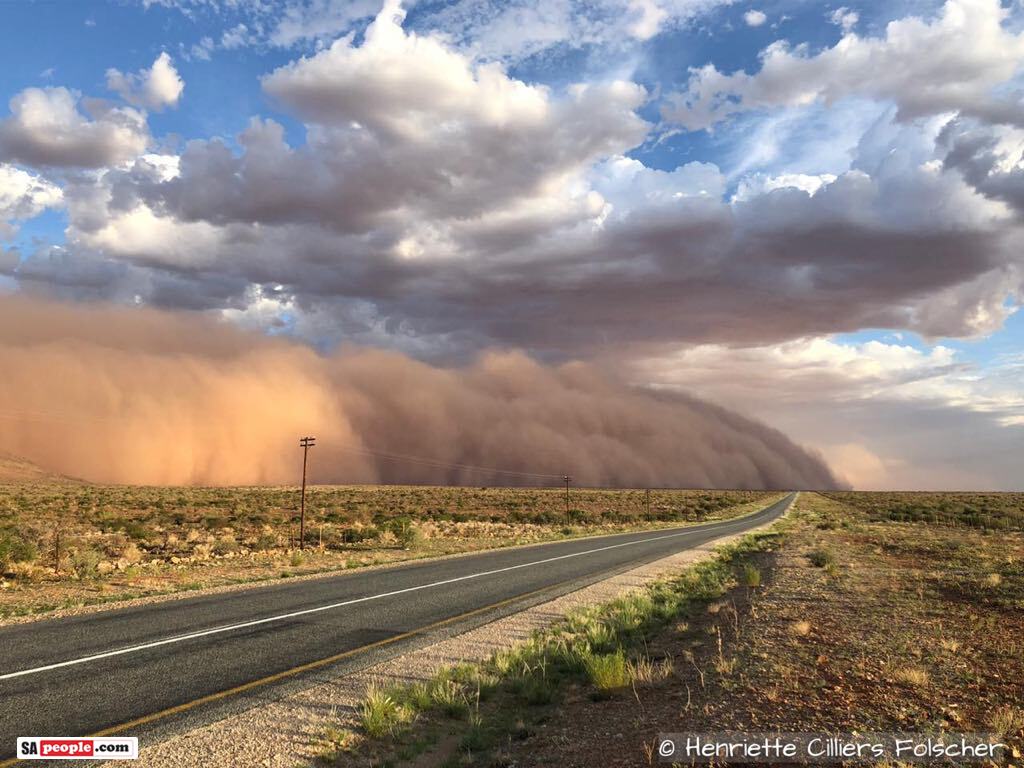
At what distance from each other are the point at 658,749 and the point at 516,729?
1.97 meters

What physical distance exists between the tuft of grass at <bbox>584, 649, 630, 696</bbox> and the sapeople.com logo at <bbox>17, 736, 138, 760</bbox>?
5.50m

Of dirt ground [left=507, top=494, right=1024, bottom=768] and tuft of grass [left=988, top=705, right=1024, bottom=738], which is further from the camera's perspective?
dirt ground [left=507, top=494, right=1024, bottom=768]

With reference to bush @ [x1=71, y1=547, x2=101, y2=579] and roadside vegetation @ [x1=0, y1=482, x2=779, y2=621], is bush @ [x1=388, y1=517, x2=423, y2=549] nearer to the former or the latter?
roadside vegetation @ [x1=0, y1=482, x2=779, y2=621]

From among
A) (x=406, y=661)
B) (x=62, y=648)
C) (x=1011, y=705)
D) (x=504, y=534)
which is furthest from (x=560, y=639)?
(x=504, y=534)

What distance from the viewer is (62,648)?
1088 centimetres

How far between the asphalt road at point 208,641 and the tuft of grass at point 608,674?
13.2 feet

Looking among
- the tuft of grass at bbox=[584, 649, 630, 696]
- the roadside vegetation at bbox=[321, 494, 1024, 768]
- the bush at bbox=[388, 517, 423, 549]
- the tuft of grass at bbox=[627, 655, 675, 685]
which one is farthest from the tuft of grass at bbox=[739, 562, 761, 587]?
the bush at bbox=[388, 517, 423, 549]

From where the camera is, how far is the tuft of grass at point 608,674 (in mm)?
8750

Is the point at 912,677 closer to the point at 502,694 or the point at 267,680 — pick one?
the point at 502,694

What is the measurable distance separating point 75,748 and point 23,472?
226371 millimetres

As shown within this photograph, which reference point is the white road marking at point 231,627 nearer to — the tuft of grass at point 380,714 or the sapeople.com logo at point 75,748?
the sapeople.com logo at point 75,748

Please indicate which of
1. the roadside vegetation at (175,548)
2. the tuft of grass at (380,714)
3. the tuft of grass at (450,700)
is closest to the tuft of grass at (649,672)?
the tuft of grass at (450,700)

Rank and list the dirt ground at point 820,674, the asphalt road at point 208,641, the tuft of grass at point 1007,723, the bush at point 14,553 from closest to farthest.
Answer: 1. the tuft of grass at point 1007,723
2. the dirt ground at point 820,674
3. the asphalt road at point 208,641
4. the bush at point 14,553

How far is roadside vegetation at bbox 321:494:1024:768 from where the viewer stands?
6.84 m
